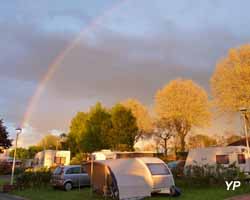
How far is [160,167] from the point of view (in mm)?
15422

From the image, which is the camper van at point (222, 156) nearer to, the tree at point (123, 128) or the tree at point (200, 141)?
the tree at point (123, 128)

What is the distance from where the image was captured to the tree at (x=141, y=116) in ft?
158

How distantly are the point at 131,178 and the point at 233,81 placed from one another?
1949cm

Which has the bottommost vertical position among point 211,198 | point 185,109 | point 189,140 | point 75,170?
point 211,198

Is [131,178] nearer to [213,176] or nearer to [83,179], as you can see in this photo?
[213,176]

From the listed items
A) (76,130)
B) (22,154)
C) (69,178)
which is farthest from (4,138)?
(22,154)

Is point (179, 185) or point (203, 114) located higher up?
point (203, 114)

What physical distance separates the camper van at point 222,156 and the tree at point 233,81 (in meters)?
8.82

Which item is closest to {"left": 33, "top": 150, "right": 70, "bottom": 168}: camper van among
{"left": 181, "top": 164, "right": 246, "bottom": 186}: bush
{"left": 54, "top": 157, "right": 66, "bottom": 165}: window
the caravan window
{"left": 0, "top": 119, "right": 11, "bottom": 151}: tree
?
{"left": 54, "top": 157, "right": 66, "bottom": 165}: window

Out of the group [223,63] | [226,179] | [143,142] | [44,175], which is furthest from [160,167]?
[143,142]

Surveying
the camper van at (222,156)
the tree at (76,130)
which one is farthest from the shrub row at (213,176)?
the tree at (76,130)

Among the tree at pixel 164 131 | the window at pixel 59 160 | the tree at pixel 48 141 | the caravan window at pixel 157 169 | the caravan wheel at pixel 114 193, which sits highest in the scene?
the tree at pixel 48 141

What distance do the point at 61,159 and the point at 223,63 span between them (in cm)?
2069

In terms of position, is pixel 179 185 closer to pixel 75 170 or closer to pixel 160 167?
pixel 160 167
